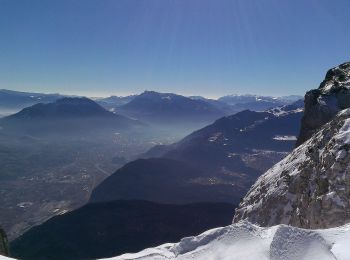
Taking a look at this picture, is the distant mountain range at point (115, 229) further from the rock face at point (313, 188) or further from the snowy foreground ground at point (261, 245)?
the snowy foreground ground at point (261, 245)

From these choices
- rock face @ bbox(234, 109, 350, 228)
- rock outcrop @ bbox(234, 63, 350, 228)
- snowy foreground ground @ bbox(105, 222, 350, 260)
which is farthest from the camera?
rock outcrop @ bbox(234, 63, 350, 228)

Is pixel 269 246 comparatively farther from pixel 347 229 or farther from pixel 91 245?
pixel 91 245

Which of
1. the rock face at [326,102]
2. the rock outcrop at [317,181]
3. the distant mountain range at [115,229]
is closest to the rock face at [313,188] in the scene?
the rock outcrop at [317,181]

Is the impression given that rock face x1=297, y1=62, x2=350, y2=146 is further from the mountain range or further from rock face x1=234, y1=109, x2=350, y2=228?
rock face x1=234, y1=109, x2=350, y2=228

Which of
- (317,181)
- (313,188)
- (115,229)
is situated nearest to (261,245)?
(317,181)

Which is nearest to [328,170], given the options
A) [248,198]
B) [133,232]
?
[248,198]

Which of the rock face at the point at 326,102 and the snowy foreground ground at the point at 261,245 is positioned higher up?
the rock face at the point at 326,102

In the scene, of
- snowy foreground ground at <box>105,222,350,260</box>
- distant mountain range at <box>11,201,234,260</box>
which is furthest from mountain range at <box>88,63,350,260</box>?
distant mountain range at <box>11,201,234,260</box>
